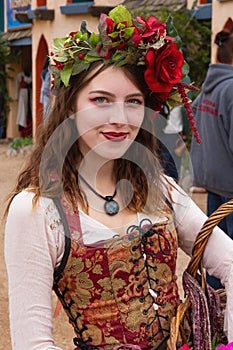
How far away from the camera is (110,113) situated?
5.93 feet

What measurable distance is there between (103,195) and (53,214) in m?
0.20

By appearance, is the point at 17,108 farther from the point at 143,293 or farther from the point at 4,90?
the point at 143,293

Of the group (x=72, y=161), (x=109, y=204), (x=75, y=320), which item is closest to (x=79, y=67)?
(x=72, y=161)

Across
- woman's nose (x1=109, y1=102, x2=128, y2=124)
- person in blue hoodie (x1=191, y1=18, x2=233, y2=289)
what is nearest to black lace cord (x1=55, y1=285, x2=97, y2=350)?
woman's nose (x1=109, y1=102, x2=128, y2=124)

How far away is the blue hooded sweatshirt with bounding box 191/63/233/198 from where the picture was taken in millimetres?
4164

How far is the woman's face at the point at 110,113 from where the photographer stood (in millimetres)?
1805

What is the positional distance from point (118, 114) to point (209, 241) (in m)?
0.45

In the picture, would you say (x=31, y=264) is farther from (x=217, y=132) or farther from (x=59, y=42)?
(x=217, y=132)

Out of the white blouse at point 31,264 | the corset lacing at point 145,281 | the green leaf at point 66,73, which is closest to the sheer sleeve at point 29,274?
the white blouse at point 31,264

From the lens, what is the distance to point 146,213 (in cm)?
197

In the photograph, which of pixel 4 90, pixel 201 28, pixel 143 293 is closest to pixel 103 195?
pixel 143 293

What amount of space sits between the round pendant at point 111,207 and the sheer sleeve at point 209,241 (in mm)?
188

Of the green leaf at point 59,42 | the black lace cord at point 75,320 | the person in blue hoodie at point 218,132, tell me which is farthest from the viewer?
the person in blue hoodie at point 218,132

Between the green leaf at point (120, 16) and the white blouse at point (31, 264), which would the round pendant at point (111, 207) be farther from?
the green leaf at point (120, 16)
